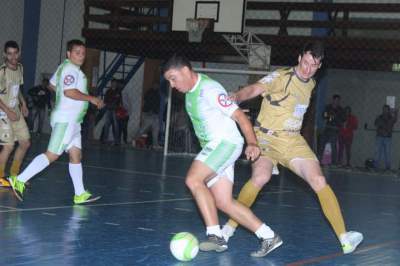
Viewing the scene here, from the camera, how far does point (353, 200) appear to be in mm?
10969

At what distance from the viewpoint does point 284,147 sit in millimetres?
6461

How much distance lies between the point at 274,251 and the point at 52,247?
5.99 feet

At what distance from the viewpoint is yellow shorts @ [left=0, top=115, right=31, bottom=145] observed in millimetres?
9641

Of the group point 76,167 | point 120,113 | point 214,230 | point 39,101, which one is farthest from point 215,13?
point 214,230

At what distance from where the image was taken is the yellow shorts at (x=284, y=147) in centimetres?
645

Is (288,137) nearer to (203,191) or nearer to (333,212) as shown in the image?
(333,212)

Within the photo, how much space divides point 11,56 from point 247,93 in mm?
4313

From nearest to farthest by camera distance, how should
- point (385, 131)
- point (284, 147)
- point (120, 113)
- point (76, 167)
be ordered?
1. point (284, 147)
2. point (76, 167)
3. point (385, 131)
4. point (120, 113)

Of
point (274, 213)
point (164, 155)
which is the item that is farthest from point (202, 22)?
point (274, 213)

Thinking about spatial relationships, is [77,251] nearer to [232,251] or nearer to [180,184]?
[232,251]

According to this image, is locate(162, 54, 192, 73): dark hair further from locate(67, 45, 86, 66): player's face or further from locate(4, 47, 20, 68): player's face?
locate(4, 47, 20, 68): player's face

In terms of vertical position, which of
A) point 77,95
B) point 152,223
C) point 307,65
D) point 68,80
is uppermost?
point 307,65

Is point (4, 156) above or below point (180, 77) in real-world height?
below

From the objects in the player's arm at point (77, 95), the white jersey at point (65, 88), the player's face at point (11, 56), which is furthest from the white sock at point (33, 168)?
the player's face at point (11, 56)
